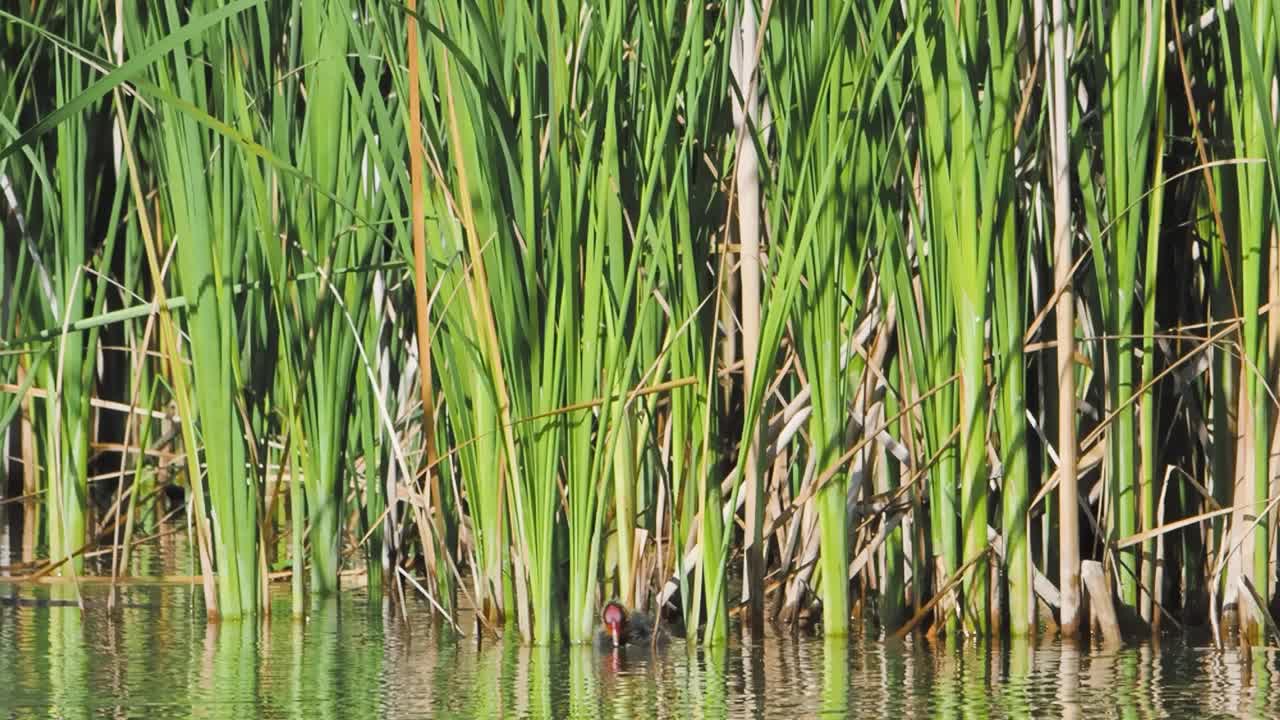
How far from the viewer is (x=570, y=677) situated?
3420mm

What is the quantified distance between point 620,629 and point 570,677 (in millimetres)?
290

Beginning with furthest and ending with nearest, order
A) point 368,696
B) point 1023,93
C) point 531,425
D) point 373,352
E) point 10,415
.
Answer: point 10,415 → point 373,352 → point 1023,93 → point 531,425 → point 368,696

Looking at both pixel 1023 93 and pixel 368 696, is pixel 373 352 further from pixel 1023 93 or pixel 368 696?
pixel 1023 93

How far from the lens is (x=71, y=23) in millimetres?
5922

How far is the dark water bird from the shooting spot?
3.69 metres

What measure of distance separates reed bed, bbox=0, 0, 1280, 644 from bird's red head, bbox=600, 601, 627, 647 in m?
0.04

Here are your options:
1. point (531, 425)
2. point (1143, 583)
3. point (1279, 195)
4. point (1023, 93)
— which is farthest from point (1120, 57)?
point (531, 425)

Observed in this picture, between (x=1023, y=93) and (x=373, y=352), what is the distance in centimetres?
161

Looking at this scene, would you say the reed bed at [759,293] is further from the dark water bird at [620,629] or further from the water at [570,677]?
the water at [570,677]

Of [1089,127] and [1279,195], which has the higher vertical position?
[1089,127]

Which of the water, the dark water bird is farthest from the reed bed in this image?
the water

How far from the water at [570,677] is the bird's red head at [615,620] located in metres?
0.06

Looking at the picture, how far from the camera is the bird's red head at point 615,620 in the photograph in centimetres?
368

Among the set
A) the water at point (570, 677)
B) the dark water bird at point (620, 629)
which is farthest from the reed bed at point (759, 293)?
the water at point (570, 677)
